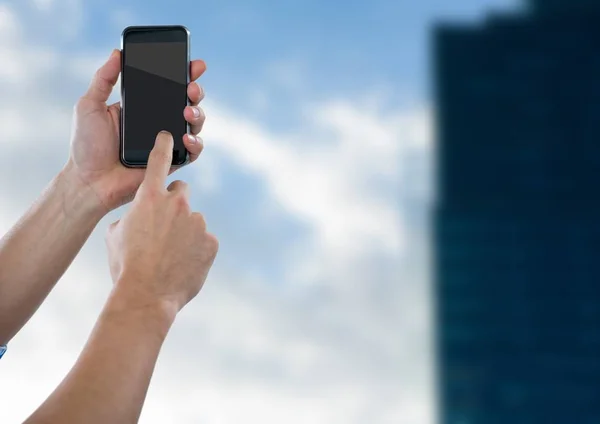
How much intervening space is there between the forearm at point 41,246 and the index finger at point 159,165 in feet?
0.73

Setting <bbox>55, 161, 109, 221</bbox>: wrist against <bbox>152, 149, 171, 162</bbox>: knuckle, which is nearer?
<bbox>152, 149, 171, 162</bbox>: knuckle

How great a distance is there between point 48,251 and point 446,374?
20.5 meters

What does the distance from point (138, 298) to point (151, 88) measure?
11.9 inches

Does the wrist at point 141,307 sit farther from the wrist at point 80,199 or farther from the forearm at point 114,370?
the wrist at point 80,199

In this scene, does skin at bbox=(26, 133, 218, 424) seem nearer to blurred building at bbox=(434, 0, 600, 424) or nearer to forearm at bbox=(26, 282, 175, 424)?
forearm at bbox=(26, 282, 175, 424)

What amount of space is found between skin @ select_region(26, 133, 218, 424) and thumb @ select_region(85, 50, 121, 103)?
223mm

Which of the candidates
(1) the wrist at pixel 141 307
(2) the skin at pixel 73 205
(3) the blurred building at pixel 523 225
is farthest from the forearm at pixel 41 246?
(3) the blurred building at pixel 523 225

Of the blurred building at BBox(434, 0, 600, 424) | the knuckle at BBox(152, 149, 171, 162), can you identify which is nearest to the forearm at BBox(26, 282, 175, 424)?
the knuckle at BBox(152, 149, 171, 162)

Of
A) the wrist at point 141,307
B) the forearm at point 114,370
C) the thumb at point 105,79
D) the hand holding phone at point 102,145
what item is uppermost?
the thumb at point 105,79

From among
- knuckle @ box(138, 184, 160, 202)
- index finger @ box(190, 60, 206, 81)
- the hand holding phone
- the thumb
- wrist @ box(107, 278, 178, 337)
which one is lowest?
wrist @ box(107, 278, 178, 337)

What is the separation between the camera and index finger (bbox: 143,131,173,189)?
1.84 feet

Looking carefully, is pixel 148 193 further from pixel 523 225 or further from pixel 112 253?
pixel 523 225

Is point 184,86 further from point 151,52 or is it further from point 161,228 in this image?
point 161,228

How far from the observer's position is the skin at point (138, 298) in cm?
46
